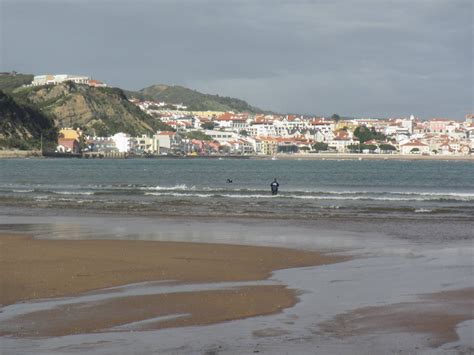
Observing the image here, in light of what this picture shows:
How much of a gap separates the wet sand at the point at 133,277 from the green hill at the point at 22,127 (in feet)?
484

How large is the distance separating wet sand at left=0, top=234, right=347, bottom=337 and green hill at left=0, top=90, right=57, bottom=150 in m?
148

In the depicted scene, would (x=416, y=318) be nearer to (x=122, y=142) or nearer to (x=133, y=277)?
(x=133, y=277)

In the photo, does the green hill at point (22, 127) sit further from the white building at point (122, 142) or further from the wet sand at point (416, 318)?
the wet sand at point (416, 318)

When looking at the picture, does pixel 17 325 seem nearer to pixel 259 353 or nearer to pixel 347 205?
pixel 259 353

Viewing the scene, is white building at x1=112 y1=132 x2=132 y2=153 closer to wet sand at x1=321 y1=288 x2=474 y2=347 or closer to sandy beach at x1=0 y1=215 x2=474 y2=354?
sandy beach at x1=0 y1=215 x2=474 y2=354

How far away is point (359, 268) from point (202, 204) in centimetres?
2005

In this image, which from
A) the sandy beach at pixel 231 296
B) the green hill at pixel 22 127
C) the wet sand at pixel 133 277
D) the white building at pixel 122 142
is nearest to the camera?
the sandy beach at pixel 231 296

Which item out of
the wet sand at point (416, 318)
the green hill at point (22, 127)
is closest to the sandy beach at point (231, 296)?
the wet sand at point (416, 318)

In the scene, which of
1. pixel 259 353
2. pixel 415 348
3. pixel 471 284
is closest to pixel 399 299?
pixel 471 284

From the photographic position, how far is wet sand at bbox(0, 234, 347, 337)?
10.3 m

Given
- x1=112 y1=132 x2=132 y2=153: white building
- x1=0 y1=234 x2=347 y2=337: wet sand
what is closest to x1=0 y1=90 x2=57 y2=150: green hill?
x1=112 y1=132 x2=132 y2=153: white building

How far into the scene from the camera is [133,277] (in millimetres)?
→ 13594

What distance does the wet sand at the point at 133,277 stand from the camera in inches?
406

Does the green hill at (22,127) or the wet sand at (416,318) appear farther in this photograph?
the green hill at (22,127)
